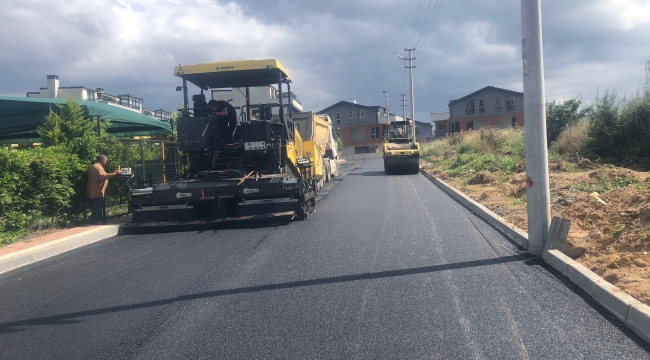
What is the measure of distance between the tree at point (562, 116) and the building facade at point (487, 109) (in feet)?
120

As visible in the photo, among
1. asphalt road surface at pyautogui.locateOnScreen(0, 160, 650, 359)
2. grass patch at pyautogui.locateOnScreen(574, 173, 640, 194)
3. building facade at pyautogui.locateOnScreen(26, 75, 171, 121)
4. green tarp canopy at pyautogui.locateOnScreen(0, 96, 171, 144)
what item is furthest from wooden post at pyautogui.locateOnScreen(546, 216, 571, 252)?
building facade at pyautogui.locateOnScreen(26, 75, 171, 121)

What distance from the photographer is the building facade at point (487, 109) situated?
65369mm

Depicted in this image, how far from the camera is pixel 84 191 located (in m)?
12.0

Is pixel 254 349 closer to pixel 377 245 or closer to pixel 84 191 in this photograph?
pixel 377 245

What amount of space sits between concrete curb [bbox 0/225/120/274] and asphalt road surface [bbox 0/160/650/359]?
24 centimetres

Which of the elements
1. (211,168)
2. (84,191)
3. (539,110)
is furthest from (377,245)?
(84,191)

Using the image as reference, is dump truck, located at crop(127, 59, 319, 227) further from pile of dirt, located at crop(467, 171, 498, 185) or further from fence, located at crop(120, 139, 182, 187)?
pile of dirt, located at crop(467, 171, 498, 185)

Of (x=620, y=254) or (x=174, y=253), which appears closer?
(x=620, y=254)

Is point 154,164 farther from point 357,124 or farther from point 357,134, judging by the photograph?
point 357,134

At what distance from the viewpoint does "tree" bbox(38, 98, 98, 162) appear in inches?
483

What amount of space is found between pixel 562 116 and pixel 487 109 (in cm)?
4019

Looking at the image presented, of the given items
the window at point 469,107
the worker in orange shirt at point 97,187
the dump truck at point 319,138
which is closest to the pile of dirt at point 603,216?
the dump truck at point 319,138

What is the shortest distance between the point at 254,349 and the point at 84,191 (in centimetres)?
877

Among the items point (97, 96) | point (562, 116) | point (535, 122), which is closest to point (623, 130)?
point (562, 116)
